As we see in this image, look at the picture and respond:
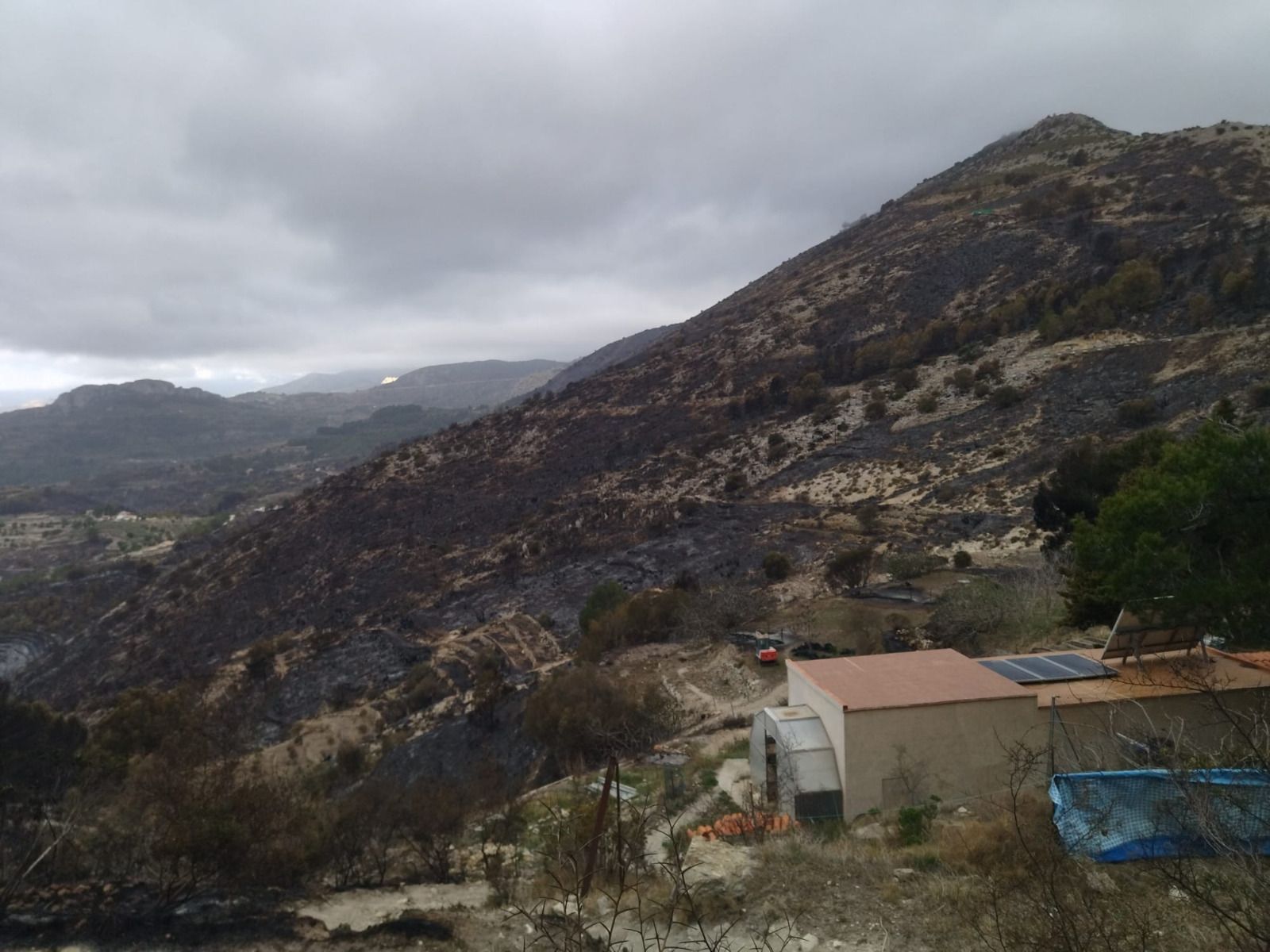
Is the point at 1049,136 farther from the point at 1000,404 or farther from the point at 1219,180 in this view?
the point at 1000,404

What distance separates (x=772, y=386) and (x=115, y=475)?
13976 centimetres

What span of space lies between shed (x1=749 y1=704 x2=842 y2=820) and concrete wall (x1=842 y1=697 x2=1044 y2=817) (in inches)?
10.2

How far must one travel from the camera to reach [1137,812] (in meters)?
5.93

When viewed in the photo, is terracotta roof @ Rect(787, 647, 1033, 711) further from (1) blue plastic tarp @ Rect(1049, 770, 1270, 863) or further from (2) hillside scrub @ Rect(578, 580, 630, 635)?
(2) hillside scrub @ Rect(578, 580, 630, 635)

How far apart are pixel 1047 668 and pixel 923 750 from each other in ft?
8.01

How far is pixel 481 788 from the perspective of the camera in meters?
14.0

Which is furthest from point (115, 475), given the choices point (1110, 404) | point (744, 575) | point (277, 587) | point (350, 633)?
point (1110, 404)

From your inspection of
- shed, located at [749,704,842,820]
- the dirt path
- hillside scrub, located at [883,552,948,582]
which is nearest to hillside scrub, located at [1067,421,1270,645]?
shed, located at [749,704,842,820]

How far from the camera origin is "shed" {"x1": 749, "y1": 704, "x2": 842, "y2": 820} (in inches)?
376

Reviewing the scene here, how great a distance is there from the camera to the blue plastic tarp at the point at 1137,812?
4949 mm

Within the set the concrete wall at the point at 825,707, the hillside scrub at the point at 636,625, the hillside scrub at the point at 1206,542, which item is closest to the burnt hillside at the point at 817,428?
the hillside scrub at the point at 636,625

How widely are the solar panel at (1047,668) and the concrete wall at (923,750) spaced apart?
84 cm

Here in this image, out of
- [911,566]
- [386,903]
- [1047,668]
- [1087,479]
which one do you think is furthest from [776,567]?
[386,903]

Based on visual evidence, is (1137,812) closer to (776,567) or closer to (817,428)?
(776,567)
